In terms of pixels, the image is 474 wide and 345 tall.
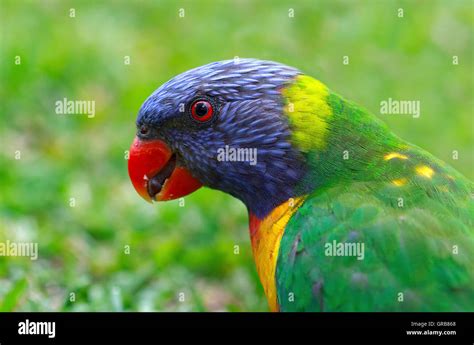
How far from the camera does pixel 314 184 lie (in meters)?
3.95

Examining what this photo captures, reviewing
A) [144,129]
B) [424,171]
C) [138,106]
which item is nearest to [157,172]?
[144,129]

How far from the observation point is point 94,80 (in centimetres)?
847

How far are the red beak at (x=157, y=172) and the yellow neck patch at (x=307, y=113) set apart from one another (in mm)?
716

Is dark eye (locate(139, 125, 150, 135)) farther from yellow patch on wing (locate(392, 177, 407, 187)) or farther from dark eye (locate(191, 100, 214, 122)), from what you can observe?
yellow patch on wing (locate(392, 177, 407, 187))

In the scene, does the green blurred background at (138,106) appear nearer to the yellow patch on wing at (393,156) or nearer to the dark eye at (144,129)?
the dark eye at (144,129)

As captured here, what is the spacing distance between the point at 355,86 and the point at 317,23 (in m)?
1.27

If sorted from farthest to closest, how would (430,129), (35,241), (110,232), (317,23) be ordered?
(317,23), (430,129), (110,232), (35,241)

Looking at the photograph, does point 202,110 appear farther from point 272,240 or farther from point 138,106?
point 138,106

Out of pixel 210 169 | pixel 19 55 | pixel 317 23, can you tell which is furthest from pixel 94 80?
pixel 210 169

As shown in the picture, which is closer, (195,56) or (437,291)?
(437,291)

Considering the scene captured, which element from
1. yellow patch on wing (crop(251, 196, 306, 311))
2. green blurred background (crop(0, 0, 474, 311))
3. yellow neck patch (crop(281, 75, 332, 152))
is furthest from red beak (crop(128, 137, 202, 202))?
green blurred background (crop(0, 0, 474, 311))

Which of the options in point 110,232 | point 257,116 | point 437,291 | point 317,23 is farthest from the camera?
point 317,23

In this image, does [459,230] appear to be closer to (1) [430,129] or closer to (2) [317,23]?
(1) [430,129]

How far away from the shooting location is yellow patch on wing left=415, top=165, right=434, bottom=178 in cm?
392
